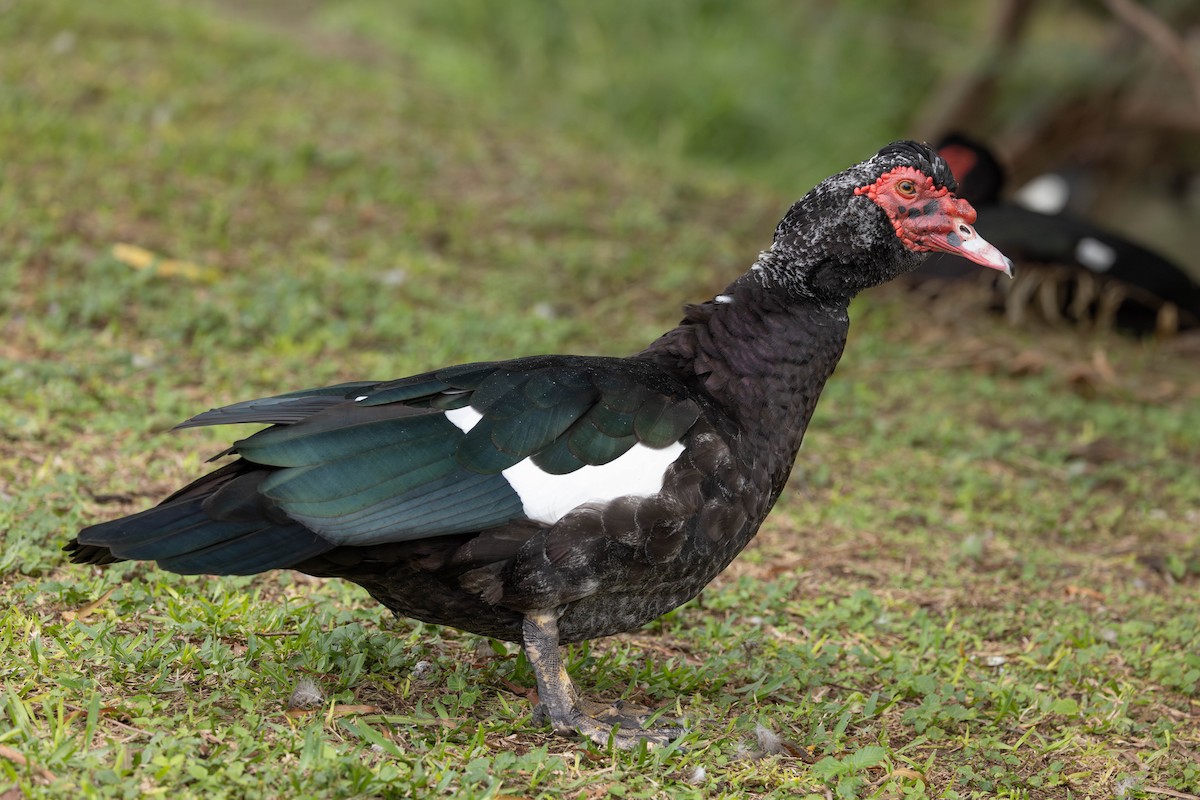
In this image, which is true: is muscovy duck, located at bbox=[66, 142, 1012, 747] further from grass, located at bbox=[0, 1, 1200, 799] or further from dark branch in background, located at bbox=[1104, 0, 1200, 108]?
dark branch in background, located at bbox=[1104, 0, 1200, 108]

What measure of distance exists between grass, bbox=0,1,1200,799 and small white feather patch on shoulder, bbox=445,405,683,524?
537 mm

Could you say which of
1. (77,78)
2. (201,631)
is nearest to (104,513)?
(201,631)

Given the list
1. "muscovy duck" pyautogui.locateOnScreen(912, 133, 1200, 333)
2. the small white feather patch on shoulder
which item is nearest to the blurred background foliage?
"muscovy duck" pyautogui.locateOnScreen(912, 133, 1200, 333)

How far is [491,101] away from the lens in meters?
9.10

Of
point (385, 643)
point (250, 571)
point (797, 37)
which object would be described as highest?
point (797, 37)

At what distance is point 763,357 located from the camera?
325 cm

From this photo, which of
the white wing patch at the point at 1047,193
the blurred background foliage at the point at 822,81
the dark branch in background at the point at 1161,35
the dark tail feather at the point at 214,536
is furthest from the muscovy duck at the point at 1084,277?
the dark tail feather at the point at 214,536

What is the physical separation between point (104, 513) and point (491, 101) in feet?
18.8

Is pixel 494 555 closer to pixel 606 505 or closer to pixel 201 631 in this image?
pixel 606 505

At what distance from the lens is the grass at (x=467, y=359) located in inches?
117

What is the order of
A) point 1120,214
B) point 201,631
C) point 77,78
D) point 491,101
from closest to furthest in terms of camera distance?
point 201,631 → point 77,78 → point 491,101 → point 1120,214

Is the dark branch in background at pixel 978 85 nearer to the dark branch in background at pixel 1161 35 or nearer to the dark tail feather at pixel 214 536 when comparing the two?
the dark branch in background at pixel 1161 35

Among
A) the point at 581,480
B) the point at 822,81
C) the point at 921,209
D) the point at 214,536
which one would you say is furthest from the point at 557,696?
the point at 822,81

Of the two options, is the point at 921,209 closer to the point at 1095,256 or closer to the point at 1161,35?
the point at 1095,256
